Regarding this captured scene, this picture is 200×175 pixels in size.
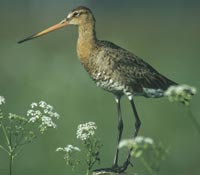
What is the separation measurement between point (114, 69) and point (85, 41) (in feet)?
1.80

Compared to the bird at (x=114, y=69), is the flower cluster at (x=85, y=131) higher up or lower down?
lower down

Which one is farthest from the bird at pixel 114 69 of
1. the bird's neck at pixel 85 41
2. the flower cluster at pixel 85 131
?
the flower cluster at pixel 85 131

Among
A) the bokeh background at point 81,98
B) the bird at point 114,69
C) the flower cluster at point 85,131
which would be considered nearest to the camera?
the flower cluster at point 85,131

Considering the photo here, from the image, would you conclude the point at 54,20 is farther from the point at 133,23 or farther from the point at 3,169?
the point at 3,169

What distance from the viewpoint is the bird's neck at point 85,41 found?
41.4 feet

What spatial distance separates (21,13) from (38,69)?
2250 cm

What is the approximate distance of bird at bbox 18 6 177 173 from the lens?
1235cm

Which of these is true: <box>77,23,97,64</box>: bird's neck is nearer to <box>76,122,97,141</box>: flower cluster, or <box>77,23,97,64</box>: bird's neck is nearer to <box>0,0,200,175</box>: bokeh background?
<box>76,122,97,141</box>: flower cluster

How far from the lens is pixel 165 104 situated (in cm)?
1897

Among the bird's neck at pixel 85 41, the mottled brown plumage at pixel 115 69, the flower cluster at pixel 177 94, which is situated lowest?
the flower cluster at pixel 177 94

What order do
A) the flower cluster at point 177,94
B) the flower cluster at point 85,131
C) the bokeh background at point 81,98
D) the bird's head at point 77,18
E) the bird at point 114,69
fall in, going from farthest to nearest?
the bokeh background at point 81,98
the bird's head at point 77,18
the bird at point 114,69
the flower cluster at point 85,131
the flower cluster at point 177,94

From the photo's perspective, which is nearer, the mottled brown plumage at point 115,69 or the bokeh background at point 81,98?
the mottled brown plumage at point 115,69

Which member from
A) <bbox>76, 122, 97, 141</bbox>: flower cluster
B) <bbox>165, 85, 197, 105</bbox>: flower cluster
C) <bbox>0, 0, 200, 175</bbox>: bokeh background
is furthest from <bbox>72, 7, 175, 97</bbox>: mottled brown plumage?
<bbox>165, 85, 197, 105</bbox>: flower cluster

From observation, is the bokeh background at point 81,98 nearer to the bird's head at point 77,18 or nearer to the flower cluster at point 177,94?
the bird's head at point 77,18
